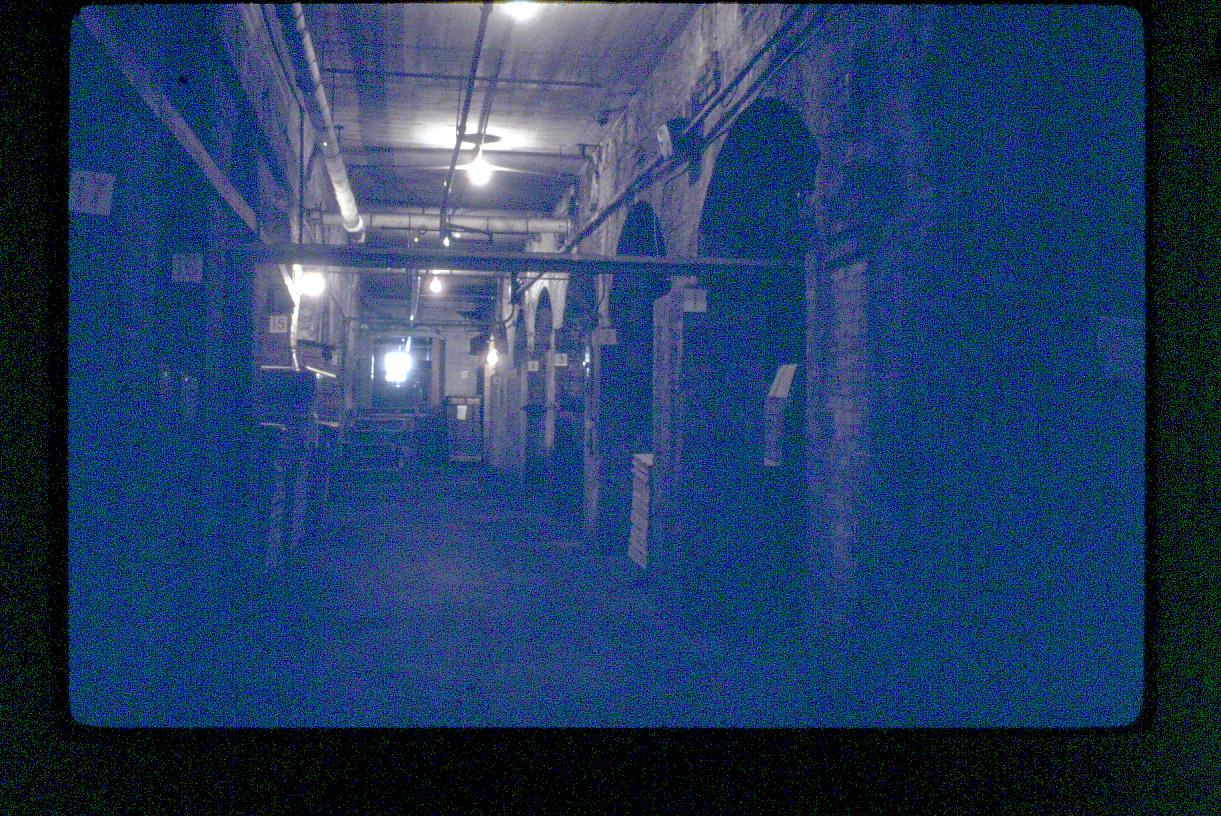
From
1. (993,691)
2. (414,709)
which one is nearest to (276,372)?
(414,709)

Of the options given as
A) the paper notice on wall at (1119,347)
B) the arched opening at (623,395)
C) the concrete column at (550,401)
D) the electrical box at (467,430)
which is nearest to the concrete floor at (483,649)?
the arched opening at (623,395)

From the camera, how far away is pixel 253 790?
178 centimetres

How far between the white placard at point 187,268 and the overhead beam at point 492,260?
0.73 meters

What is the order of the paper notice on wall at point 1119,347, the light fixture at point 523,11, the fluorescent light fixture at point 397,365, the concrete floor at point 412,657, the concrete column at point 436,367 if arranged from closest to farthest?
the paper notice on wall at point 1119,347
the concrete floor at point 412,657
the light fixture at point 523,11
the concrete column at point 436,367
the fluorescent light fixture at point 397,365

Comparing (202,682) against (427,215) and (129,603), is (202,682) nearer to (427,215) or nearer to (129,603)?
(129,603)

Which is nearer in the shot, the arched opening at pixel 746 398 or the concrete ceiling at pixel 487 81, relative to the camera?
the arched opening at pixel 746 398

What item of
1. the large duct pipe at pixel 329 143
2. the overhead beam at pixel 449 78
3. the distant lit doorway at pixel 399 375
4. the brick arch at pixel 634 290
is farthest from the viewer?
the distant lit doorway at pixel 399 375

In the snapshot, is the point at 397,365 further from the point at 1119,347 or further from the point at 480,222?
the point at 1119,347

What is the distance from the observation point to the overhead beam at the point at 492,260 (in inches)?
182

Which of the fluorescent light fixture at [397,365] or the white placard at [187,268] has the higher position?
the fluorescent light fixture at [397,365]

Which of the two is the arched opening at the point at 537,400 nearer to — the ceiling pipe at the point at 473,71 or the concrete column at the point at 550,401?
the concrete column at the point at 550,401

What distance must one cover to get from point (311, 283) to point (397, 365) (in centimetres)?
1191

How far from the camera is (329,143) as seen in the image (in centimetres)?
793

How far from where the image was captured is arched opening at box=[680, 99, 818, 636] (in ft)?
16.8
